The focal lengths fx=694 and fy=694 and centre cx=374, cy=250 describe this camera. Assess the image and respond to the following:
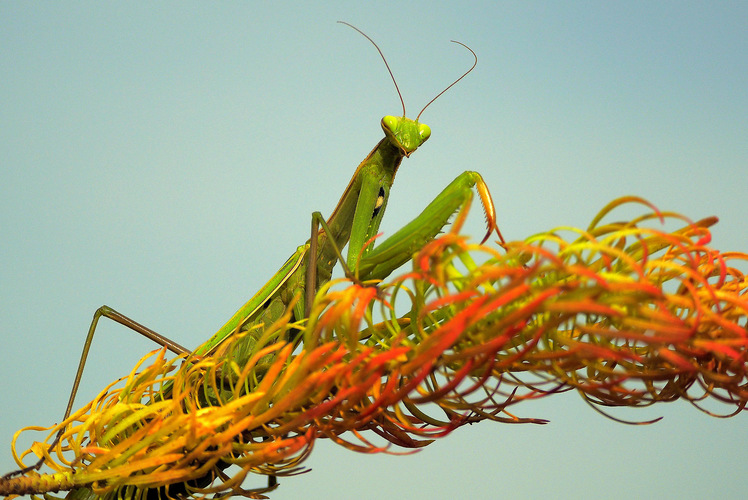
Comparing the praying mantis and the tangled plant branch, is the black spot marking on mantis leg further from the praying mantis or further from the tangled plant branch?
the tangled plant branch

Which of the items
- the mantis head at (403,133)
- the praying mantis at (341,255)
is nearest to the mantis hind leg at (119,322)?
the praying mantis at (341,255)

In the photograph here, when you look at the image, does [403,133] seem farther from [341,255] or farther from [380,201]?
[341,255]

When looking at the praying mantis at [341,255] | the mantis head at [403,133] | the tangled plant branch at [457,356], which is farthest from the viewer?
the mantis head at [403,133]

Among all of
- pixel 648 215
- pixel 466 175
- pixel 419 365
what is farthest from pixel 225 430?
pixel 648 215

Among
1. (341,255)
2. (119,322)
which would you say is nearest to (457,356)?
(341,255)

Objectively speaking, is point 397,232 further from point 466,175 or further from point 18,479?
point 18,479

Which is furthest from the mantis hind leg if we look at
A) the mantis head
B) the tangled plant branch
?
the mantis head

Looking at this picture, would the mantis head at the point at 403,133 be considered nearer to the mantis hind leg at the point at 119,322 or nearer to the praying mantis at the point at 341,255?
the praying mantis at the point at 341,255

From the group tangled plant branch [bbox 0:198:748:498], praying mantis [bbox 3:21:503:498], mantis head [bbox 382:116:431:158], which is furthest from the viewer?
mantis head [bbox 382:116:431:158]

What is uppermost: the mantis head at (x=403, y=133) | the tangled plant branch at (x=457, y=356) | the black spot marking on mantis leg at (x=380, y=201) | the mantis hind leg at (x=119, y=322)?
the mantis head at (x=403, y=133)
